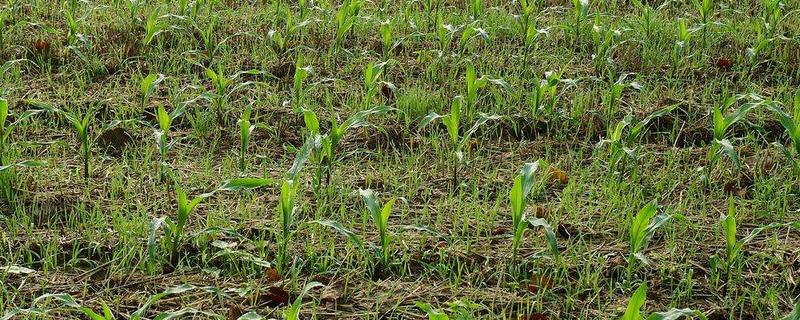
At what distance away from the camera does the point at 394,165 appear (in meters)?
3.82

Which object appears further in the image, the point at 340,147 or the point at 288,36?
the point at 288,36

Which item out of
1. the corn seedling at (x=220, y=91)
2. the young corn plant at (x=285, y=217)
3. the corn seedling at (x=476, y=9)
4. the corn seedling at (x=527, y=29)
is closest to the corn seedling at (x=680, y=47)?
the corn seedling at (x=527, y=29)

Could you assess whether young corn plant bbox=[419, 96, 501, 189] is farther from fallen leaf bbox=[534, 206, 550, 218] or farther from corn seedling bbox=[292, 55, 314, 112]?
corn seedling bbox=[292, 55, 314, 112]

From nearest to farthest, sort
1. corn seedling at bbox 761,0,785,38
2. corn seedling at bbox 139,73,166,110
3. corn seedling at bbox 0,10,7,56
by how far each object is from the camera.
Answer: corn seedling at bbox 139,73,166,110 → corn seedling at bbox 0,10,7,56 → corn seedling at bbox 761,0,785,38

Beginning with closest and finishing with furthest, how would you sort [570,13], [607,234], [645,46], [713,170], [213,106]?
1. [607,234]
2. [713,170]
3. [213,106]
4. [645,46]
5. [570,13]

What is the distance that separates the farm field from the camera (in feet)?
9.78

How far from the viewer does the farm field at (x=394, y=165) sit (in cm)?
298

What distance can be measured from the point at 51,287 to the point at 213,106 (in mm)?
1470

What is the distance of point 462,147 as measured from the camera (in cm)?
401

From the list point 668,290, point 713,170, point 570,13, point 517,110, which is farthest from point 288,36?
point 668,290

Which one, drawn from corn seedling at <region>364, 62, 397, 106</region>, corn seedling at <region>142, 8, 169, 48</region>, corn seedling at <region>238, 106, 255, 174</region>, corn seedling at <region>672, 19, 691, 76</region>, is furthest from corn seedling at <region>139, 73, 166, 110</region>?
corn seedling at <region>672, 19, 691, 76</region>

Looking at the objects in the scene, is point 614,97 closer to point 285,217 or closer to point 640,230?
point 640,230

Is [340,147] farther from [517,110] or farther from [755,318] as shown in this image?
[755,318]

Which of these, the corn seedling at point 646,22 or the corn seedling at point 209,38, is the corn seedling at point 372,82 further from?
the corn seedling at point 646,22
